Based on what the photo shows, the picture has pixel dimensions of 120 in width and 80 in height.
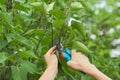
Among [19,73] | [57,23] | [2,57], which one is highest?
[57,23]

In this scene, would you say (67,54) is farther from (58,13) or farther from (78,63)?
(58,13)

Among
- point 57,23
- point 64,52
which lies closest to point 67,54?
point 64,52

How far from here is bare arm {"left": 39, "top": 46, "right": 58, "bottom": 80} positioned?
1.97 metres

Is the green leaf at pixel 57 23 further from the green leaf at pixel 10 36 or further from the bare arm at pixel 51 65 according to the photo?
the green leaf at pixel 10 36

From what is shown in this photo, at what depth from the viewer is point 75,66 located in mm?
1984

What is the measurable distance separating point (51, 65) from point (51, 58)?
46mm

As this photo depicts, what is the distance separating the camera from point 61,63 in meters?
2.07

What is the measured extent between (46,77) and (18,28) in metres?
0.32

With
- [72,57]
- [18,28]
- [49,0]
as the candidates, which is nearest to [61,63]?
[72,57]

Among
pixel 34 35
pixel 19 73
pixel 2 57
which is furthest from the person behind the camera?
pixel 34 35

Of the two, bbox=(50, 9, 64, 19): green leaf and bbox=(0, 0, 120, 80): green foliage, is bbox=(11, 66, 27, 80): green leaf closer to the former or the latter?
bbox=(0, 0, 120, 80): green foliage

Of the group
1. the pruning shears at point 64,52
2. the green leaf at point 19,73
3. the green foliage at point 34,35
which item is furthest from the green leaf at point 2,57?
the pruning shears at point 64,52

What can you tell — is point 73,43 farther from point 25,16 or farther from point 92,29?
point 92,29

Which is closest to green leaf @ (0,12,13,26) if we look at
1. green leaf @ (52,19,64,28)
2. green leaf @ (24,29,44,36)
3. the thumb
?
green leaf @ (24,29,44,36)
